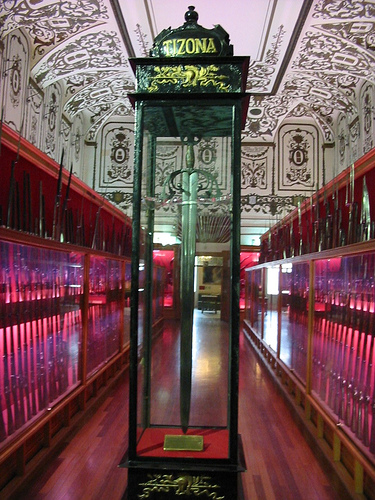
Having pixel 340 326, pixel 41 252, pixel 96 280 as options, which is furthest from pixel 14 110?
pixel 340 326

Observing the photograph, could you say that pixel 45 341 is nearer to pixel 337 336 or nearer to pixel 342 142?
pixel 337 336

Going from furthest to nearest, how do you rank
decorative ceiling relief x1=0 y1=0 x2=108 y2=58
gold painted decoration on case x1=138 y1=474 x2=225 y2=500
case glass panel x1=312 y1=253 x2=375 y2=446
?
1. decorative ceiling relief x1=0 y1=0 x2=108 y2=58
2. case glass panel x1=312 y1=253 x2=375 y2=446
3. gold painted decoration on case x1=138 y1=474 x2=225 y2=500

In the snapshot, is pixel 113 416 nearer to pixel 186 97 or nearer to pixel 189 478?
pixel 189 478

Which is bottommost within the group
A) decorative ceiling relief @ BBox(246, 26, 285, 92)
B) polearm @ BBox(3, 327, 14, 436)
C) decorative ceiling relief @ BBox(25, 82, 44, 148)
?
polearm @ BBox(3, 327, 14, 436)

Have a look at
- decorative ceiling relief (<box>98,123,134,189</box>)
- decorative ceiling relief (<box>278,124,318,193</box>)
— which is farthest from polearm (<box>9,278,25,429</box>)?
decorative ceiling relief (<box>278,124,318,193</box>)

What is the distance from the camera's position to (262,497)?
9.17ft

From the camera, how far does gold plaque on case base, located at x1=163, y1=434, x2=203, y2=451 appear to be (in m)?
2.26

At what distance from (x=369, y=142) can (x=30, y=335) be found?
6.97 m

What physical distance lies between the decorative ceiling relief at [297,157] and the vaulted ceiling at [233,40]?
1.90 metres

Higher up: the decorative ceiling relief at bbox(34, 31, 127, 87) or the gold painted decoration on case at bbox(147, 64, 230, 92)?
the decorative ceiling relief at bbox(34, 31, 127, 87)

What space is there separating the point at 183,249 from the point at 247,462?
1.80 m

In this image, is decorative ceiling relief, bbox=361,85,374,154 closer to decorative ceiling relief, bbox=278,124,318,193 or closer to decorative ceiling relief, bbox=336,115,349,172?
decorative ceiling relief, bbox=336,115,349,172

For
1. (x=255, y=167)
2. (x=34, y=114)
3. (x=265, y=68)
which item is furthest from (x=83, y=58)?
(x=255, y=167)

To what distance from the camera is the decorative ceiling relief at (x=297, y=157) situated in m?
11.2
